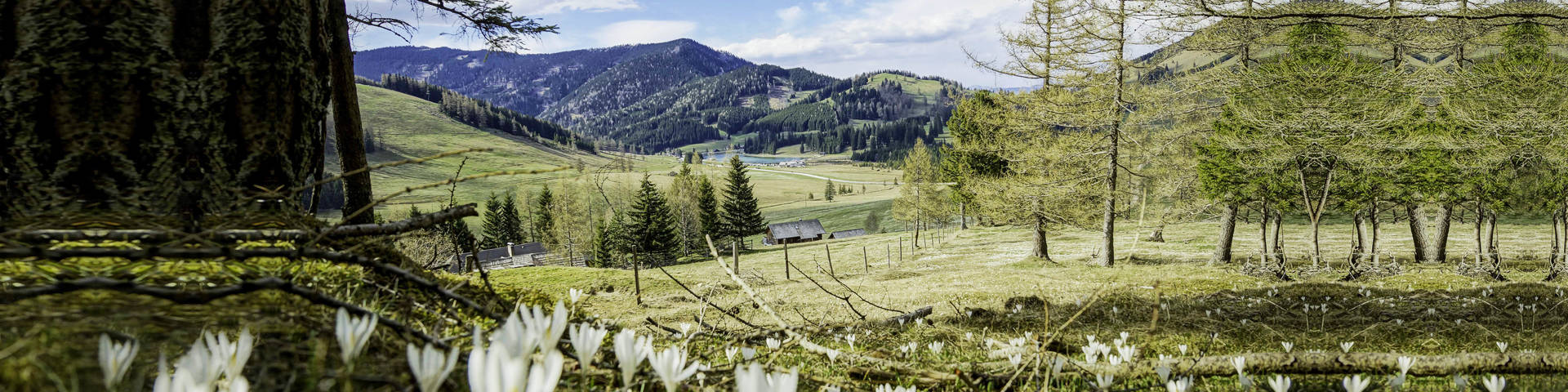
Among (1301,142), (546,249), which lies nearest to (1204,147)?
(1301,142)

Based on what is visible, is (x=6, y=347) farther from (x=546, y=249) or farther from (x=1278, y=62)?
(x=546, y=249)

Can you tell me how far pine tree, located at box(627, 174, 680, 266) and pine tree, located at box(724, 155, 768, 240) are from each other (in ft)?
31.6

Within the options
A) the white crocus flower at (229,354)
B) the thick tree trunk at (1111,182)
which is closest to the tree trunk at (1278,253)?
the thick tree trunk at (1111,182)

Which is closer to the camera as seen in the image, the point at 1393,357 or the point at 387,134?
the point at 1393,357

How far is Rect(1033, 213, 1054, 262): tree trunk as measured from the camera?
25.1m

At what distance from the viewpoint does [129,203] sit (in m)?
1.89

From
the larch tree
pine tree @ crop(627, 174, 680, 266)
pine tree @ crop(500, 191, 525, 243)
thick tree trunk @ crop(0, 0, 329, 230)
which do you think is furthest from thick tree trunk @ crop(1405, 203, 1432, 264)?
pine tree @ crop(500, 191, 525, 243)

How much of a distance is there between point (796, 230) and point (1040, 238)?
6129 cm

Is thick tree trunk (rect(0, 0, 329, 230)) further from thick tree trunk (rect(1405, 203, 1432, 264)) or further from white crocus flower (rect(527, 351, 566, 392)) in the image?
thick tree trunk (rect(1405, 203, 1432, 264))

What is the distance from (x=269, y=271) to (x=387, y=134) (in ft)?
603

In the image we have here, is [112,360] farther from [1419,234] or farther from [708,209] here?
[708,209]

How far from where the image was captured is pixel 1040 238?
26375 mm

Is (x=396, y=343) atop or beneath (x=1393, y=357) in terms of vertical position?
atop

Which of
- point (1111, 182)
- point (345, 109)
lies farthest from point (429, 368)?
point (1111, 182)
